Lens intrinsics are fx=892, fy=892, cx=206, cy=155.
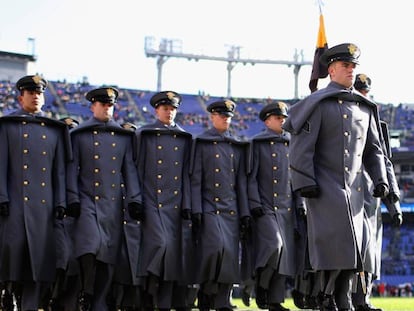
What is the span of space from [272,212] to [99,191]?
2186 mm

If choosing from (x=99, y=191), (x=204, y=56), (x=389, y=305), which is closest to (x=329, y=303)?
(x=99, y=191)

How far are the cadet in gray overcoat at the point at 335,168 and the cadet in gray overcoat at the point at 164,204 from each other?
2.39 metres

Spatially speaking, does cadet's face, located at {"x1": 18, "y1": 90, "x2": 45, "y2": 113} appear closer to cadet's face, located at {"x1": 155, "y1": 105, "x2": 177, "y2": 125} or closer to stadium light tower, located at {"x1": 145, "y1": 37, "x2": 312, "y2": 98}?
cadet's face, located at {"x1": 155, "y1": 105, "x2": 177, "y2": 125}

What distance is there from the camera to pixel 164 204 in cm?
939

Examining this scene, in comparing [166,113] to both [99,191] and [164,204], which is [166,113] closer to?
[164,204]

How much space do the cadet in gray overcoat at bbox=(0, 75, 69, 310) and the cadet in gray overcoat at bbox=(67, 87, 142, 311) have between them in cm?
23

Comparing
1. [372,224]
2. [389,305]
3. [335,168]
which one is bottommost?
[389,305]

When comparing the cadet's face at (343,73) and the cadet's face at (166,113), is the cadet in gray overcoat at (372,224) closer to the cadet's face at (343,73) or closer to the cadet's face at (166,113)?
the cadet's face at (343,73)

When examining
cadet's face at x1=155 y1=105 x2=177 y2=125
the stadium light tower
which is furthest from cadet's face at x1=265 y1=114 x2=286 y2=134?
the stadium light tower

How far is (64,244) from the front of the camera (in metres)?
8.53

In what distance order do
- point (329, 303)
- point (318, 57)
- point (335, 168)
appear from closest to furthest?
point (329, 303) → point (335, 168) → point (318, 57)

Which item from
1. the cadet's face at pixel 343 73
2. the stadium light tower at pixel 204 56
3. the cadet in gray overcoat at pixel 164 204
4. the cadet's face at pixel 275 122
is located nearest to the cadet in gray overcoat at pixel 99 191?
the cadet in gray overcoat at pixel 164 204

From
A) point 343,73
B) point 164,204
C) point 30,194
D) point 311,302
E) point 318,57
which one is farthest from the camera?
point 318,57

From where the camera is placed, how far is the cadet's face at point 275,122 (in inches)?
412
